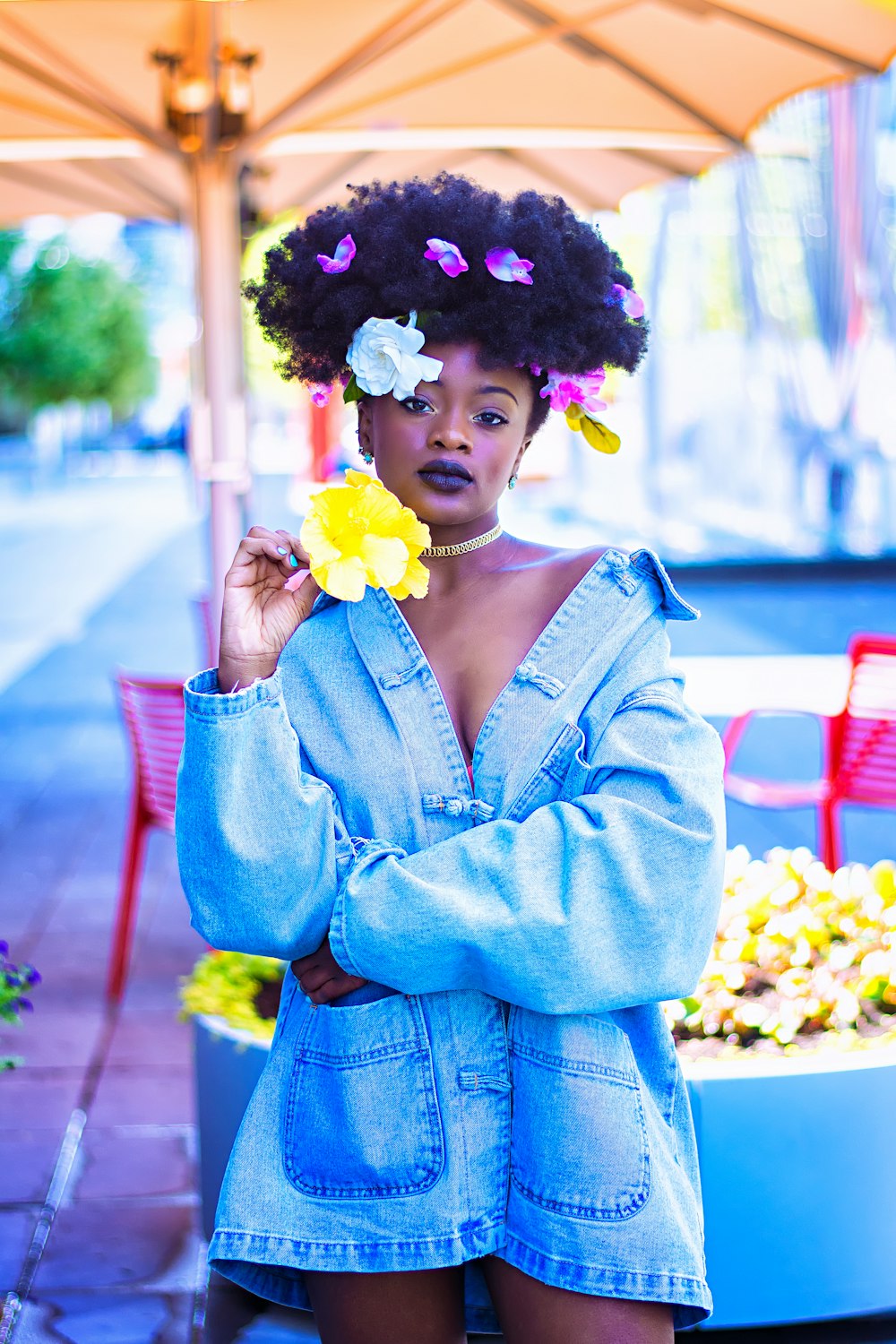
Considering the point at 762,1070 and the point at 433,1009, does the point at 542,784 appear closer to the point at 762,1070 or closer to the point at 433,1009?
the point at 433,1009

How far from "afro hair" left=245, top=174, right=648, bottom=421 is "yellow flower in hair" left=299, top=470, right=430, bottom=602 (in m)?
0.23

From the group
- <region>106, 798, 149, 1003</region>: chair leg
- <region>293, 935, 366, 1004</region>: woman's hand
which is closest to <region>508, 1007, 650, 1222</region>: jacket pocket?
<region>293, 935, 366, 1004</region>: woman's hand

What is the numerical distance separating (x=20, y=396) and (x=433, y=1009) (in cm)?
3861

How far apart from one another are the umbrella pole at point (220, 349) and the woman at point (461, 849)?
295 centimetres

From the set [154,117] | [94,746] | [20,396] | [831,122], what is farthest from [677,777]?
[20,396]

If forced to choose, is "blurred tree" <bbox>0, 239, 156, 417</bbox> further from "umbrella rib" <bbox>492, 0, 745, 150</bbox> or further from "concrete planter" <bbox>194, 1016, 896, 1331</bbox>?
"concrete planter" <bbox>194, 1016, 896, 1331</bbox>

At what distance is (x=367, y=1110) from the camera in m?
1.52

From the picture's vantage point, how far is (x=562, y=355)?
1.64 m

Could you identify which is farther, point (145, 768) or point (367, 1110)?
point (145, 768)

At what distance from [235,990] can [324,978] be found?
44.2 inches

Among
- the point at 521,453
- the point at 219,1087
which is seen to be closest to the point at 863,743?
the point at 219,1087

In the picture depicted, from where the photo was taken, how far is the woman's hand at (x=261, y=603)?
1573mm

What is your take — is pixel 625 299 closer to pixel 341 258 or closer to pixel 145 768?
pixel 341 258

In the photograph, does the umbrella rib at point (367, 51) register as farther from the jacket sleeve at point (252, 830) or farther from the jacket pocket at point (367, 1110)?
the jacket pocket at point (367, 1110)
